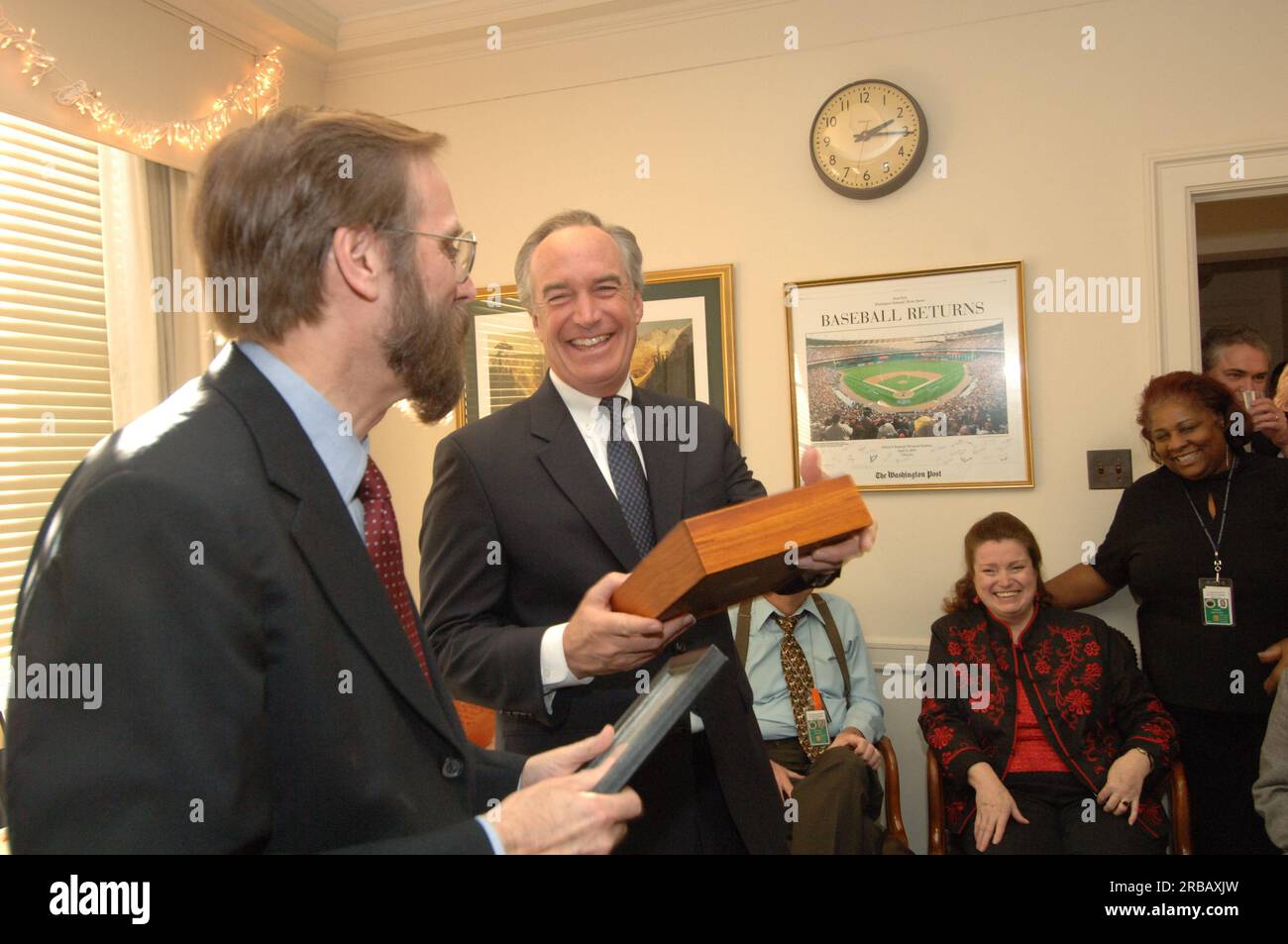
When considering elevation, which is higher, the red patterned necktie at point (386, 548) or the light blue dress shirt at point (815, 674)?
the red patterned necktie at point (386, 548)

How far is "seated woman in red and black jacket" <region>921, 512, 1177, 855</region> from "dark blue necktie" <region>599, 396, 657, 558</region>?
74.7 inches

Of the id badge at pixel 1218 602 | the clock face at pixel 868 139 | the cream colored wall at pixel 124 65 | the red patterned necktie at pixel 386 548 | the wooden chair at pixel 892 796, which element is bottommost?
the wooden chair at pixel 892 796

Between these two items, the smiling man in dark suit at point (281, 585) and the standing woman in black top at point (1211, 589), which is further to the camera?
the standing woman in black top at point (1211, 589)

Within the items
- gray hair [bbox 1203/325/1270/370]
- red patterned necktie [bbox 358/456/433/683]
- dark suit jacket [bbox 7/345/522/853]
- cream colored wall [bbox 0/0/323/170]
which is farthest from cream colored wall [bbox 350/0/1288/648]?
dark suit jacket [bbox 7/345/522/853]

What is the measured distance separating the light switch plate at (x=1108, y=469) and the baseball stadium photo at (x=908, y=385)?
357mm

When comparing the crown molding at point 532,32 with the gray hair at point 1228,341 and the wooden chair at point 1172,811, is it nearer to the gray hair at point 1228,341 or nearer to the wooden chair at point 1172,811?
the gray hair at point 1228,341

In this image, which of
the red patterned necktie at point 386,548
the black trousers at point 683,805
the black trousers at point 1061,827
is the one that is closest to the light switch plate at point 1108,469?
the black trousers at point 1061,827

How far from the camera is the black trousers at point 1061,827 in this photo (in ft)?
9.86

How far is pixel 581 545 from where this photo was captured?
5.98 feet

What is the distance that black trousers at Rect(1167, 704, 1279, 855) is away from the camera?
3090 millimetres

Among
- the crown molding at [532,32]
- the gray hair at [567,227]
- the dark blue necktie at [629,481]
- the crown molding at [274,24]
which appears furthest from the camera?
the crown molding at [532,32]

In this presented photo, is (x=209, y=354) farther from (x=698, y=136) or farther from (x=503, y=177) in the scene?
(x=698, y=136)

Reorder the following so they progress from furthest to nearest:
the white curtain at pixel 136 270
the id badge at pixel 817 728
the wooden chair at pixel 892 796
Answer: the white curtain at pixel 136 270
the id badge at pixel 817 728
the wooden chair at pixel 892 796
